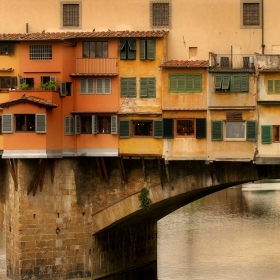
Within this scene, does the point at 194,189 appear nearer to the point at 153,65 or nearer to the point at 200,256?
the point at 153,65

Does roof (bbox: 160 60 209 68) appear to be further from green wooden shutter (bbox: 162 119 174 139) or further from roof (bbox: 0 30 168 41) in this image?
green wooden shutter (bbox: 162 119 174 139)

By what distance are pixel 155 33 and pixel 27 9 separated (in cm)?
586

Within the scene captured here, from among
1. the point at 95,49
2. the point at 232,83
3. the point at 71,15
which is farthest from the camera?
the point at 71,15

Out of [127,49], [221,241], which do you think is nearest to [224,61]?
[127,49]

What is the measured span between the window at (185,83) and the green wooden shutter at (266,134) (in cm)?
293

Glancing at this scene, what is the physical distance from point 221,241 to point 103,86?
16.2 m

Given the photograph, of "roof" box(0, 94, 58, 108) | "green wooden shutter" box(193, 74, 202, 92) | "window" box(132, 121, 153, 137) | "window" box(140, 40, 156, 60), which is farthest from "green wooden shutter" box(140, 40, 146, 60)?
"roof" box(0, 94, 58, 108)

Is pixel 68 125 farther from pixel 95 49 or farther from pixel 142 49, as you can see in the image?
pixel 142 49

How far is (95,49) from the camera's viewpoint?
143 ft

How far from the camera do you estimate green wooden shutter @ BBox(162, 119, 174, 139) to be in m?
42.4

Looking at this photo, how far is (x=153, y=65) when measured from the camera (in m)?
42.8

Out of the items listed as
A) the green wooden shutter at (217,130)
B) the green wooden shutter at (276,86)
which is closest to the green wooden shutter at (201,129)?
the green wooden shutter at (217,130)

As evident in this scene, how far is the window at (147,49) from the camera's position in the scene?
42812 mm

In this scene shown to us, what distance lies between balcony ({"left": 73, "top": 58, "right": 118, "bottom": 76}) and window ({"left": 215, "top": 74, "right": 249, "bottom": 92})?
417 cm
